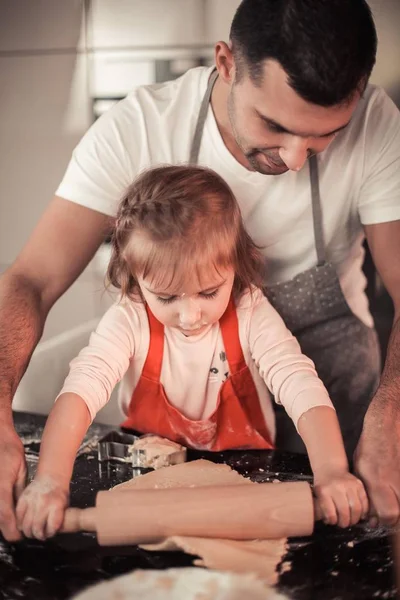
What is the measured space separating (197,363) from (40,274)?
307mm

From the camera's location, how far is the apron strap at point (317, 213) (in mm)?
1197

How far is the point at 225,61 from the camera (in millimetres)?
1046

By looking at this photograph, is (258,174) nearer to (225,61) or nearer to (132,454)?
(225,61)

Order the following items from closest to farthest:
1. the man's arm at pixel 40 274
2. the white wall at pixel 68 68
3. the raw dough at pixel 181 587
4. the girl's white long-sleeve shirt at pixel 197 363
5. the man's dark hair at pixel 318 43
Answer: the raw dough at pixel 181 587
the man's dark hair at pixel 318 43
the girl's white long-sleeve shirt at pixel 197 363
the man's arm at pixel 40 274
the white wall at pixel 68 68

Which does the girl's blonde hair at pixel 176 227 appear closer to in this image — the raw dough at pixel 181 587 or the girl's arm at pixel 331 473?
the girl's arm at pixel 331 473

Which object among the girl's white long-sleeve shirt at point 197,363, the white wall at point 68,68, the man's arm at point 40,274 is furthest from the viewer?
the white wall at point 68,68

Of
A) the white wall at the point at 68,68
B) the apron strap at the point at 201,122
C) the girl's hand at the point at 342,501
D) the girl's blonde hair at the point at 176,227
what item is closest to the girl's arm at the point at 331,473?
the girl's hand at the point at 342,501

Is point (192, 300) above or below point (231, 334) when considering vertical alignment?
above

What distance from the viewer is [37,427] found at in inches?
50.4

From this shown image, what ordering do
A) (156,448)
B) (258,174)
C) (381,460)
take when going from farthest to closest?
(258,174), (156,448), (381,460)

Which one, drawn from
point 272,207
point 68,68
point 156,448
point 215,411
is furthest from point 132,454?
point 68,68

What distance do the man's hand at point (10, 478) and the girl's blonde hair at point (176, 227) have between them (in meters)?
0.28

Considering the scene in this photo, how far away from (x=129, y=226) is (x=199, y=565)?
46cm

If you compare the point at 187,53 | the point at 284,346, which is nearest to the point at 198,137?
the point at 187,53
